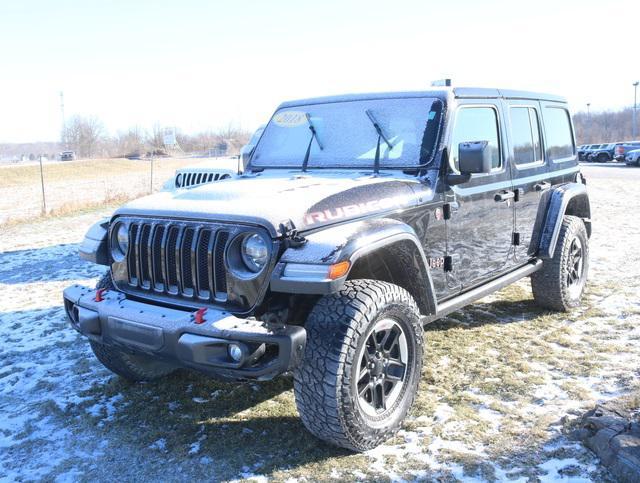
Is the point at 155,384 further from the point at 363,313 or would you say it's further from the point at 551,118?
the point at 551,118

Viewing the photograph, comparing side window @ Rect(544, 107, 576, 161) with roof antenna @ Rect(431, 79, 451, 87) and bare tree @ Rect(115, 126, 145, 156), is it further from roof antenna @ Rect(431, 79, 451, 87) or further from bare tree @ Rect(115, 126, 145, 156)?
bare tree @ Rect(115, 126, 145, 156)

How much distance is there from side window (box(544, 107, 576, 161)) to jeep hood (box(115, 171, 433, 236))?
2.42 metres

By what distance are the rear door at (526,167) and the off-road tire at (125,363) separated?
3.14 meters

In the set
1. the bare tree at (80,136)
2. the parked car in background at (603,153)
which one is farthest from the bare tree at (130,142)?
the parked car in background at (603,153)

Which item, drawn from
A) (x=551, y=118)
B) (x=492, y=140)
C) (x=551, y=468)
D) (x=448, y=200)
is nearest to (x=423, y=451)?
(x=551, y=468)

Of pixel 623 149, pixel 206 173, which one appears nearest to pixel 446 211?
pixel 206 173

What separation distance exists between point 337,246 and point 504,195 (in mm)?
2298

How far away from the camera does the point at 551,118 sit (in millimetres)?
6027

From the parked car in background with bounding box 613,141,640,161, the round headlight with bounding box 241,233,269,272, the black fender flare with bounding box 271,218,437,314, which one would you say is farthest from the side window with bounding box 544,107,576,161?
the parked car in background with bounding box 613,141,640,161

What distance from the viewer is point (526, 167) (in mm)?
5348

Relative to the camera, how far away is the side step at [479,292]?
13.7ft

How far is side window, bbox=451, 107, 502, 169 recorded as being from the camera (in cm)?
436

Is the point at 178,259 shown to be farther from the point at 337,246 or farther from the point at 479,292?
the point at 479,292

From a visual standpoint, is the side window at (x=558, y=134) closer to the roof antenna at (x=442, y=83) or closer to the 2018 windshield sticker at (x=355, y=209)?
the roof antenna at (x=442, y=83)
